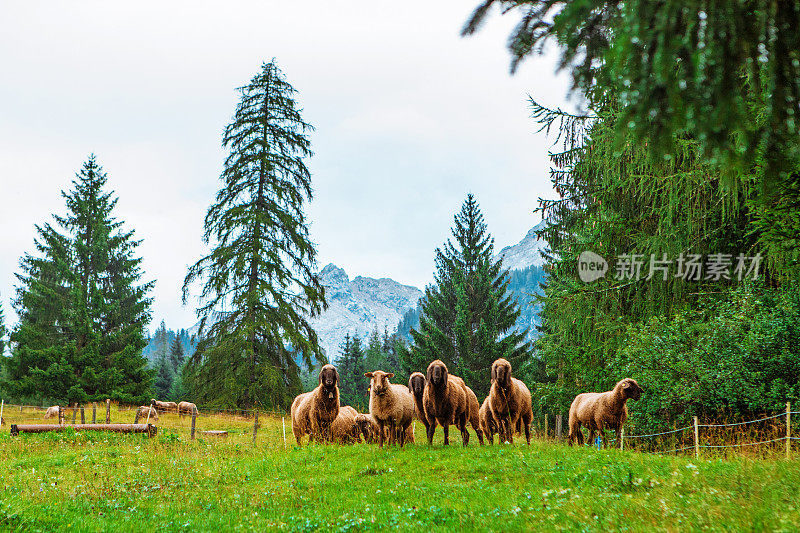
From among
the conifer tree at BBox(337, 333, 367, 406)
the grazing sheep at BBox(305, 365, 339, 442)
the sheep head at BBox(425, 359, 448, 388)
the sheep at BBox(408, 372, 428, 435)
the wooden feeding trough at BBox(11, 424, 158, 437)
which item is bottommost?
the conifer tree at BBox(337, 333, 367, 406)

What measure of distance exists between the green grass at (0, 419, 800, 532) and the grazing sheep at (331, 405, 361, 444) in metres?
3.69

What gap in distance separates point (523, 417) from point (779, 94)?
47.1 ft

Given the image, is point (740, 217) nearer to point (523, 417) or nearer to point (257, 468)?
point (523, 417)

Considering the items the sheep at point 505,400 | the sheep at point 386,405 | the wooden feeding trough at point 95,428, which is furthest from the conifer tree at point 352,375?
the sheep at point 386,405

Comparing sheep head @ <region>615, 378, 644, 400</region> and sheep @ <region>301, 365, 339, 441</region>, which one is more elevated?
sheep head @ <region>615, 378, 644, 400</region>

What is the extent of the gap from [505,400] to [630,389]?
3.39m

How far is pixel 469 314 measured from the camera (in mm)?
37812

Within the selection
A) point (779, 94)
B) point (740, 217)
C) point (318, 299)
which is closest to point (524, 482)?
point (779, 94)

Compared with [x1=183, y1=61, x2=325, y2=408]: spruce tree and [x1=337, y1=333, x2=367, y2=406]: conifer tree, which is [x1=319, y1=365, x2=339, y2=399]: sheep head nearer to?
[x1=183, y1=61, x2=325, y2=408]: spruce tree

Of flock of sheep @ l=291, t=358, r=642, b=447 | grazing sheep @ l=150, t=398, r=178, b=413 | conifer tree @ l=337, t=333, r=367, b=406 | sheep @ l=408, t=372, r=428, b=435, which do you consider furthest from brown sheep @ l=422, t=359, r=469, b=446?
conifer tree @ l=337, t=333, r=367, b=406

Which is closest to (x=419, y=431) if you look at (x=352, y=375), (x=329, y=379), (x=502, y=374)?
(x=329, y=379)

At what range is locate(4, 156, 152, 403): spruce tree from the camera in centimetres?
3194

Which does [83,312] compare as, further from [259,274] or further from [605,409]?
[605,409]

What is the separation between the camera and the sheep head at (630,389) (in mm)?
14695
